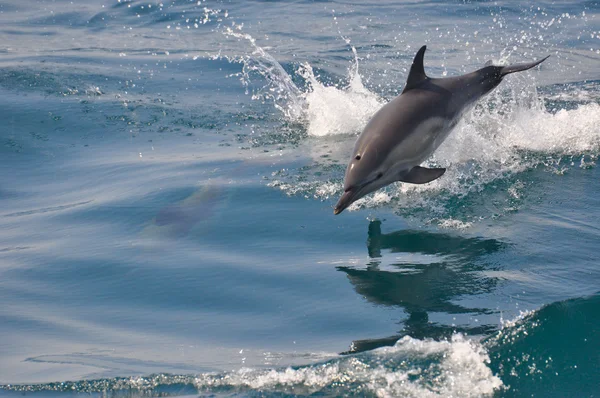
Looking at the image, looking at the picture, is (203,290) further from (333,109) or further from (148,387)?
(333,109)

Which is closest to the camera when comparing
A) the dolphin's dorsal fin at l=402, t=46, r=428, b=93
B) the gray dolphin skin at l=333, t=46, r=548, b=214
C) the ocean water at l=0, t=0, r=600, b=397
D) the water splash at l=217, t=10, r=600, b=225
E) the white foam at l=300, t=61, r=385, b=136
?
the ocean water at l=0, t=0, r=600, b=397

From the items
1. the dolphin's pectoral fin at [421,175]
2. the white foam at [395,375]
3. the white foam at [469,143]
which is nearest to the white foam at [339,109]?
the white foam at [469,143]

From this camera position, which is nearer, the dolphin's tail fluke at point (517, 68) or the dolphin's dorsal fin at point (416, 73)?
the dolphin's dorsal fin at point (416, 73)

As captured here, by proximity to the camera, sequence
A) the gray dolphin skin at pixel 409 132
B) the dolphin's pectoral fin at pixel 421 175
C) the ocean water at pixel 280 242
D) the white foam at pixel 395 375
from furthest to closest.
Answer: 1. the dolphin's pectoral fin at pixel 421 175
2. the gray dolphin skin at pixel 409 132
3. the ocean water at pixel 280 242
4. the white foam at pixel 395 375

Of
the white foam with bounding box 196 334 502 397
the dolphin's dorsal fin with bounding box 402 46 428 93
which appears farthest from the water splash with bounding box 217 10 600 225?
the white foam with bounding box 196 334 502 397

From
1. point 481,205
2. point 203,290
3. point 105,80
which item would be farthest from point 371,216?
point 105,80

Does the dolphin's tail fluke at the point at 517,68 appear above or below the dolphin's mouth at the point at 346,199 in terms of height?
above

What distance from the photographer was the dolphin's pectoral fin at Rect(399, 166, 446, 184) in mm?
7402

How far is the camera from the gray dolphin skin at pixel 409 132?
6.99 m

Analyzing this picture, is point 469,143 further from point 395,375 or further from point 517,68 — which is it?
point 395,375

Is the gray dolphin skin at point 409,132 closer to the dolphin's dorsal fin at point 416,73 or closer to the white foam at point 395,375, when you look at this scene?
the dolphin's dorsal fin at point 416,73

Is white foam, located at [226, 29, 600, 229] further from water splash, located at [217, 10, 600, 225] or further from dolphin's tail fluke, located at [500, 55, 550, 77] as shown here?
dolphin's tail fluke, located at [500, 55, 550, 77]

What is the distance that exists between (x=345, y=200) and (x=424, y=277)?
40.9 inches

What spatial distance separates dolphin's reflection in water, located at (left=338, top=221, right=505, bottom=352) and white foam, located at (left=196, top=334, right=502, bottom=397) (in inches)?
13.2
